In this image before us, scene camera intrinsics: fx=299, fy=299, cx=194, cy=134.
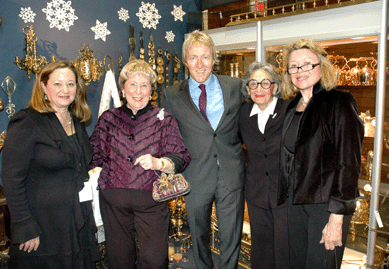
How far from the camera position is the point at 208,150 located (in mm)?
2256

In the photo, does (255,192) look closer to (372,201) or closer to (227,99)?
(227,99)

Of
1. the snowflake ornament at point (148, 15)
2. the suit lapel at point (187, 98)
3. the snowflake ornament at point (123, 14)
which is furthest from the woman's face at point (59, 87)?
the snowflake ornament at point (148, 15)

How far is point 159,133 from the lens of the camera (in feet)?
6.85

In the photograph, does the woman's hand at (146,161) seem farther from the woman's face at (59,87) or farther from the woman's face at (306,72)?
the woman's face at (306,72)

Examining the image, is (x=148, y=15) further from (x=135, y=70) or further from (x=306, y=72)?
(x=306, y=72)

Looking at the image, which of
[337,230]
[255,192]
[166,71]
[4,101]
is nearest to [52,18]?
[4,101]

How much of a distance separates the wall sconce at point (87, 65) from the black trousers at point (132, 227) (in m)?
2.16

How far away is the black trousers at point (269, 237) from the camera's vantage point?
2168mm

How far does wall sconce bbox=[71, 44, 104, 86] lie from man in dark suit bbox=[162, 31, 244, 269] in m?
1.79

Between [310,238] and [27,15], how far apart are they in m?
3.59

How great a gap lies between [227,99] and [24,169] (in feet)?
4.85

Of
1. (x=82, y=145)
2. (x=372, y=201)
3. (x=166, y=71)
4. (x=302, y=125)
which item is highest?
(x=166, y=71)

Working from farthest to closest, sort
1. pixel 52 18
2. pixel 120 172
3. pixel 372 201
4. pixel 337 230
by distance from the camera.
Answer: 1. pixel 52 18
2. pixel 372 201
3. pixel 120 172
4. pixel 337 230

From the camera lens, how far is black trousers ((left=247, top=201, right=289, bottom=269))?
7.11ft
